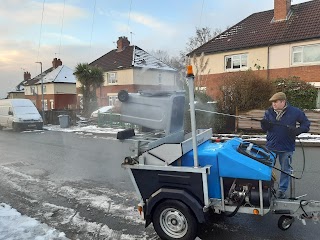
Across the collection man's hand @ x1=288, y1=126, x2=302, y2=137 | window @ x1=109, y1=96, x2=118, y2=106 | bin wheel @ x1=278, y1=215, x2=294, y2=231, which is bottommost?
bin wheel @ x1=278, y1=215, x2=294, y2=231

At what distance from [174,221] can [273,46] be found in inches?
759

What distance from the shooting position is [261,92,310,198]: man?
4414 mm

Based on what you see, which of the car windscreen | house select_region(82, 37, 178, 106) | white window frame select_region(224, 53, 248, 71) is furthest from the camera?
house select_region(82, 37, 178, 106)

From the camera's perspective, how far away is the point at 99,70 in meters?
27.8

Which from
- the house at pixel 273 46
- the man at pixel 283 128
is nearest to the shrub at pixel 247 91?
the house at pixel 273 46

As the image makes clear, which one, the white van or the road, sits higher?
the white van

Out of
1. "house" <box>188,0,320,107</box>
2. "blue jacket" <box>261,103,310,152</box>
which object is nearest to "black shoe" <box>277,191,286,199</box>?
"blue jacket" <box>261,103,310,152</box>

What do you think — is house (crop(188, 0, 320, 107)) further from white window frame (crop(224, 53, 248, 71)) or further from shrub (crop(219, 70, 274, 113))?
shrub (crop(219, 70, 274, 113))

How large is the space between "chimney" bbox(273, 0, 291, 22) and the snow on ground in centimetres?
2213

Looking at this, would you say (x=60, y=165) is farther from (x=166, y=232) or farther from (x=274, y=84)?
(x=274, y=84)

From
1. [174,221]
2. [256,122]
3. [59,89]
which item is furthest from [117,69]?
[174,221]

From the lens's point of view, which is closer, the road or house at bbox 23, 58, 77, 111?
the road

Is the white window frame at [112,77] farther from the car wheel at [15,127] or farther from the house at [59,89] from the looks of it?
the car wheel at [15,127]

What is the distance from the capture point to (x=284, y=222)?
393 cm
